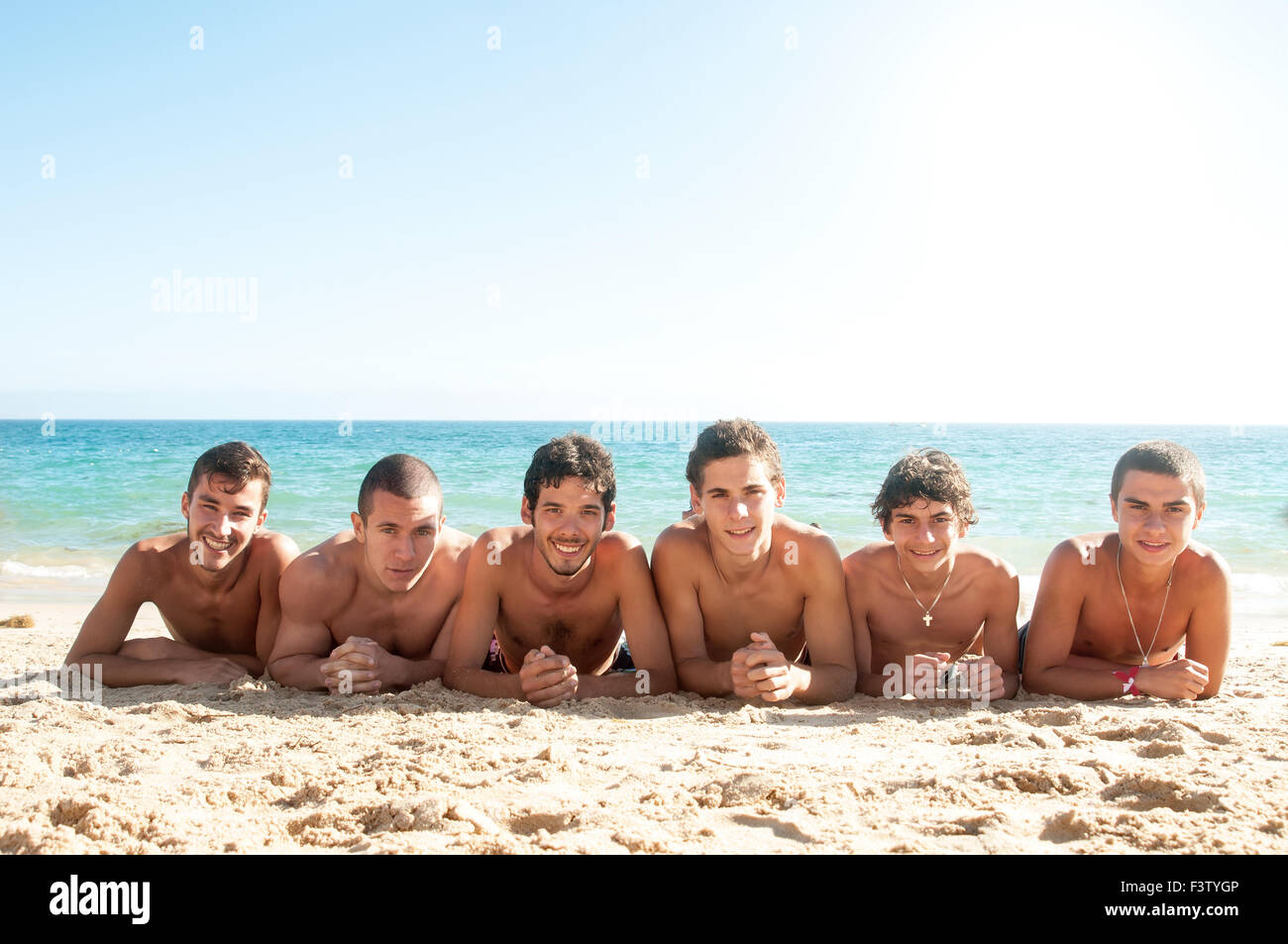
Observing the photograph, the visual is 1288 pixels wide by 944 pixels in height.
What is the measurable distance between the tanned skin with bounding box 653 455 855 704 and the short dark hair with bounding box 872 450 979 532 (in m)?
0.45

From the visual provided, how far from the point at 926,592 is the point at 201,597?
4187mm

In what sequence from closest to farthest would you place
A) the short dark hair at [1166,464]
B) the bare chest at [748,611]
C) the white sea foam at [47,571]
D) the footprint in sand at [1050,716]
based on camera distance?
the footprint in sand at [1050,716]
the short dark hair at [1166,464]
the bare chest at [748,611]
the white sea foam at [47,571]

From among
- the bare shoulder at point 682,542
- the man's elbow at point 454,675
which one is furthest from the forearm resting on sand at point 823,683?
the man's elbow at point 454,675


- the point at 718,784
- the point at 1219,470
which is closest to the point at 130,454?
the point at 718,784

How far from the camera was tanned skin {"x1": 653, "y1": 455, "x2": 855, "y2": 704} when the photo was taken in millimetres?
4215

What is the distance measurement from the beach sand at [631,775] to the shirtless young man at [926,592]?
0.26 metres

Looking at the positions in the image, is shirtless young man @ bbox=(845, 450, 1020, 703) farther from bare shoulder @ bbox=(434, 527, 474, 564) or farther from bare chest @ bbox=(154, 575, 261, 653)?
bare chest @ bbox=(154, 575, 261, 653)

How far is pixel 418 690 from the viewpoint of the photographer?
422 cm

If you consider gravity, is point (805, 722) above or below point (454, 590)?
below

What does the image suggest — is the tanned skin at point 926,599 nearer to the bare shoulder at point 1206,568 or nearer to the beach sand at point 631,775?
the beach sand at point 631,775

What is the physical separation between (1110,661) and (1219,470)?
80.6ft

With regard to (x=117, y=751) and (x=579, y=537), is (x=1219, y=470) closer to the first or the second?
(x=579, y=537)

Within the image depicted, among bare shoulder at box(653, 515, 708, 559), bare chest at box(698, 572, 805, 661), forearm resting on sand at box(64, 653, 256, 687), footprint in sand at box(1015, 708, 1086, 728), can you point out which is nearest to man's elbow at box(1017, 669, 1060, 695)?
footprint in sand at box(1015, 708, 1086, 728)

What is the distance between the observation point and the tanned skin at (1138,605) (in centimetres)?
425
